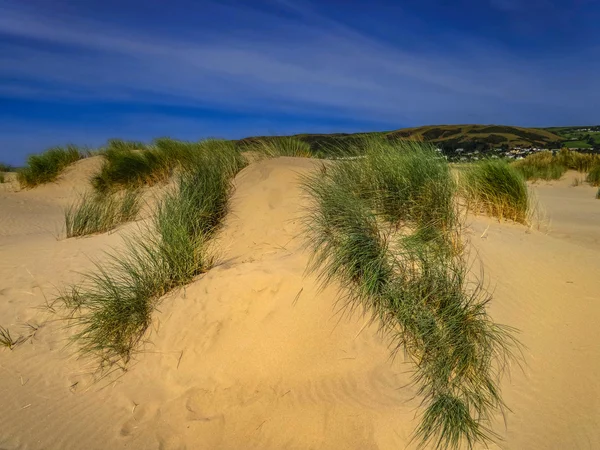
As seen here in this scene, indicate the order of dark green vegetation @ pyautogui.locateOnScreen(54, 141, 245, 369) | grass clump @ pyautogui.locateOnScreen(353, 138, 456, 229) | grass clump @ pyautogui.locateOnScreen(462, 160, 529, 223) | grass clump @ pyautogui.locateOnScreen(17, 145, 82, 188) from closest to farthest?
dark green vegetation @ pyautogui.locateOnScreen(54, 141, 245, 369) → grass clump @ pyautogui.locateOnScreen(353, 138, 456, 229) → grass clump @ pyautogui.locateOnScreen(462, 160, 529, 223) → grass clump @ pyautogui.locateOnScreen(17, 145, 82, 188)

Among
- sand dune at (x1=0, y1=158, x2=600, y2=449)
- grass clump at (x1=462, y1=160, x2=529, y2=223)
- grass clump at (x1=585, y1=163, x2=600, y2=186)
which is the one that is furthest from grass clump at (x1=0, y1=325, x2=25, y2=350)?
grass clump at (x1=585, y1=163, x2=600, y2=186)

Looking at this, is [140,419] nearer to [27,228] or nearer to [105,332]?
[105,332]

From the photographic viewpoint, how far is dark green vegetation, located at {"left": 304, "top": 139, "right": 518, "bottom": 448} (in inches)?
110

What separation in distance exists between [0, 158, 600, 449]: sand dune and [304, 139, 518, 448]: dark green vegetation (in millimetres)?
142

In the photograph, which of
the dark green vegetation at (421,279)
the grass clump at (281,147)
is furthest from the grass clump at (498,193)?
the grass clump at (281,147)

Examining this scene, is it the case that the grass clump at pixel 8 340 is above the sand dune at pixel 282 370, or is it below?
below

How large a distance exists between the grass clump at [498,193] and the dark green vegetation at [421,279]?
1072mm

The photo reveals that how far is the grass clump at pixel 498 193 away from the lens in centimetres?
543

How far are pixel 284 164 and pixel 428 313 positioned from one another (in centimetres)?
383

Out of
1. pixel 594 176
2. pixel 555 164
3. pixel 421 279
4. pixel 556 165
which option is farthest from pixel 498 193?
pixel 555 164

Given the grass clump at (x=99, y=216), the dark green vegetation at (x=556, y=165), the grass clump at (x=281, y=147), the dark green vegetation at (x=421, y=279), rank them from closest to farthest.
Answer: the dark green vegetation at (x=421, y=279), the grass clump at (x=99, y=216), the grass clump at (x=281, y=147), the dark green vegetation at (x=556, y=165)

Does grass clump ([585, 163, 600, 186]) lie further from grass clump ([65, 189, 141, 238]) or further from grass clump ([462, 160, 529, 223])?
grass clump ([65, 189, 141, 238])

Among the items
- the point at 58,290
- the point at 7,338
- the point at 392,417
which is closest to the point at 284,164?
the point at 58,290

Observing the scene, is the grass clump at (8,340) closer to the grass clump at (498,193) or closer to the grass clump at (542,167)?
the grass clump at (498,193)
